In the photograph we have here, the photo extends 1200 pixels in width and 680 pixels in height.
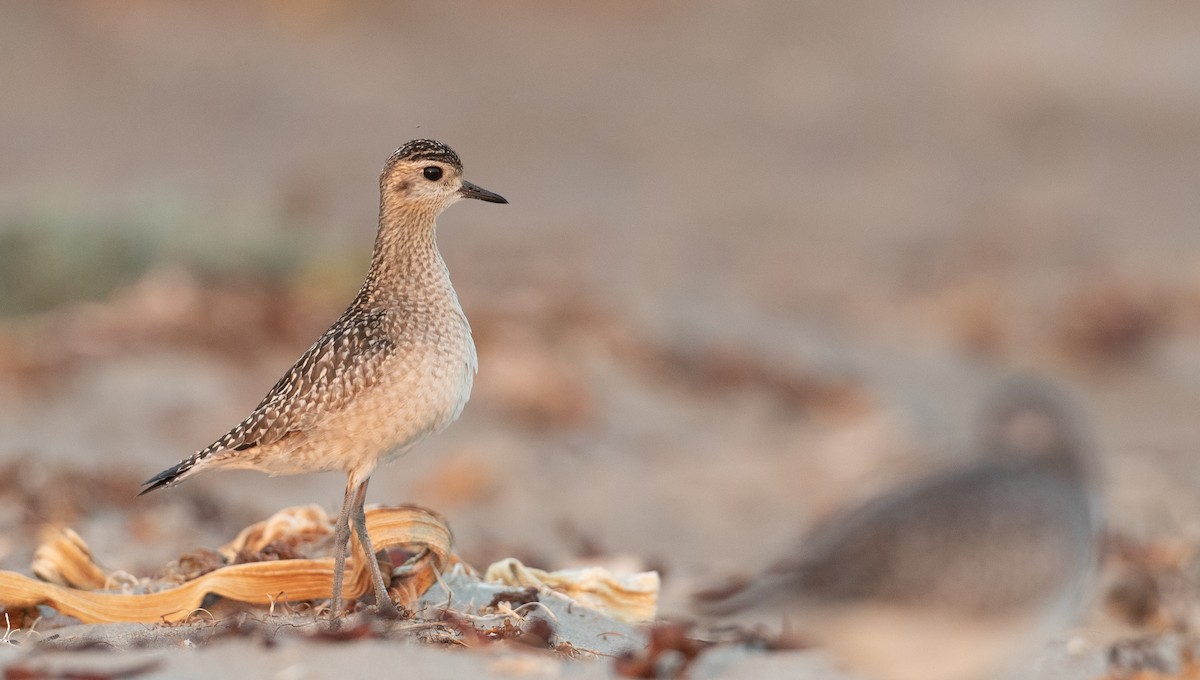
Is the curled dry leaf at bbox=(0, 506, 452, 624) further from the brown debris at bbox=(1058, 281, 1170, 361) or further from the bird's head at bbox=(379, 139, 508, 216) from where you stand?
the brown debris at bbox=(1058, 281, 1170, 361)

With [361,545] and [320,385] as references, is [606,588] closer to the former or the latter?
[361,545]

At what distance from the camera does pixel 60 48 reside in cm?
2509

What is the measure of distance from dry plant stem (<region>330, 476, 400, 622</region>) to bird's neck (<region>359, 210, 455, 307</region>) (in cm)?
60

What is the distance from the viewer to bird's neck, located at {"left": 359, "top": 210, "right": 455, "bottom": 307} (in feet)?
15.6

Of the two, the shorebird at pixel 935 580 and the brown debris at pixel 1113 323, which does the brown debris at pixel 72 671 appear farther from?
the brown debris at pixel 1113 323

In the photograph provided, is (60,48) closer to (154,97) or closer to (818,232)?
(154,97)

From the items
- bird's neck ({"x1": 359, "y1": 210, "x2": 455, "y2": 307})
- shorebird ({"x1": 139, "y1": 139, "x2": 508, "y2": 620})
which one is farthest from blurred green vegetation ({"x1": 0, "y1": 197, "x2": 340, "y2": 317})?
shorebird ({"x1": 139, "y1": 139, "x2": 508, "y2": 620})

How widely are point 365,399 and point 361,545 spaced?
20.6 inches

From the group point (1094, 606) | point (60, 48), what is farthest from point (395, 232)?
point (60, 48)

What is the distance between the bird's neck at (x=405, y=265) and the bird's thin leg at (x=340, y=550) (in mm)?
614

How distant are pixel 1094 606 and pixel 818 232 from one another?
462 inches

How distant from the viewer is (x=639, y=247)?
1706cm

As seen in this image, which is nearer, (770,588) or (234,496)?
(770,588)

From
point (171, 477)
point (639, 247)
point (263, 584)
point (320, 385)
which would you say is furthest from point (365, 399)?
point (639, 247)
